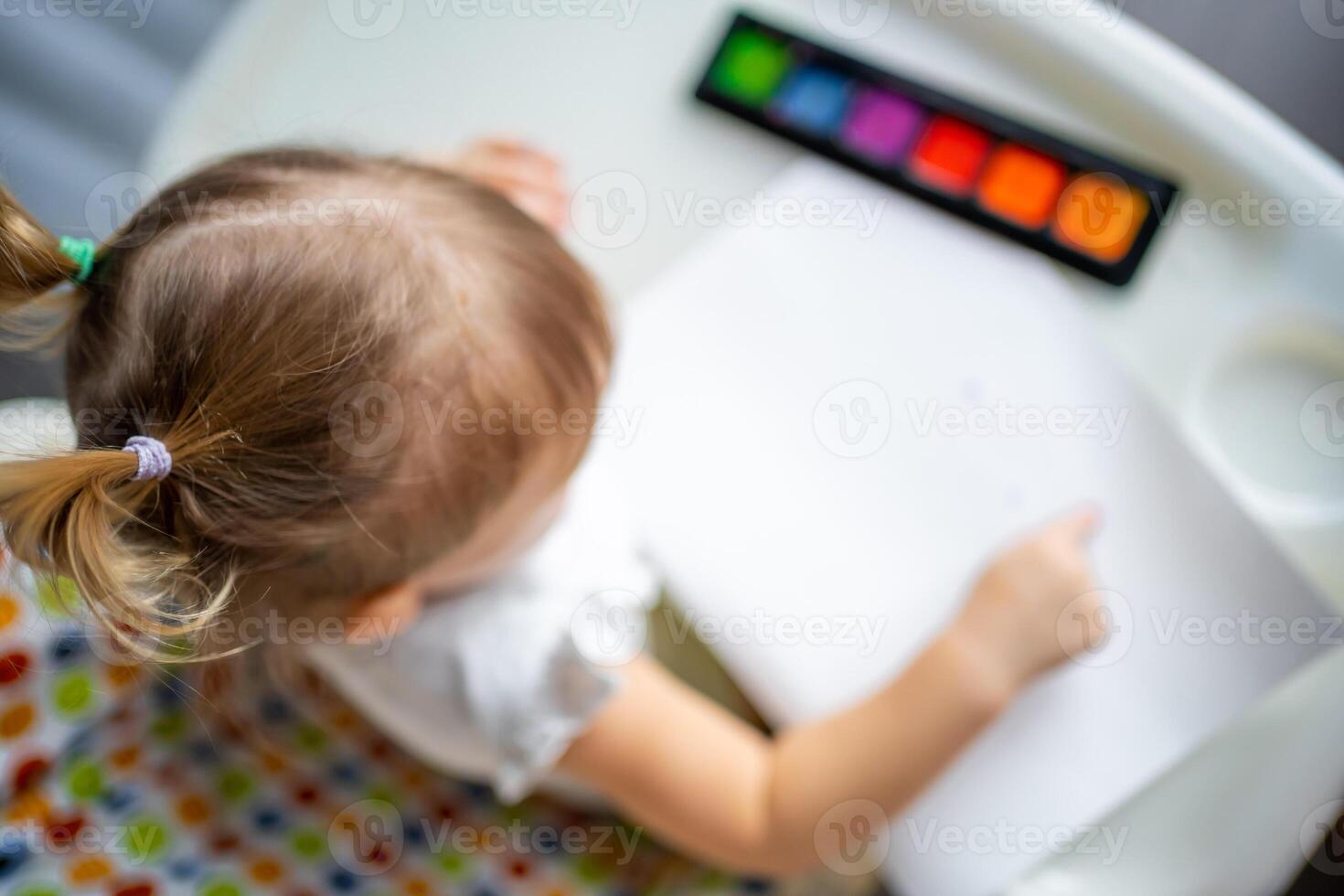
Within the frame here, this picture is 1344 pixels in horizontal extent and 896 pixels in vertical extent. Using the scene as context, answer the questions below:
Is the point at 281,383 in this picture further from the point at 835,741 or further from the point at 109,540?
the point at 835,741

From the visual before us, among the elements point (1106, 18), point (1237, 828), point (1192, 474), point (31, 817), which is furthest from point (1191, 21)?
point (31, 817)

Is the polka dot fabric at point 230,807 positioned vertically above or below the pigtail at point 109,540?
below

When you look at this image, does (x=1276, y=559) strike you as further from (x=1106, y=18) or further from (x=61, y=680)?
(x=61, y=680)

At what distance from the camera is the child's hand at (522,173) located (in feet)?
1.55

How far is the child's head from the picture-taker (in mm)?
282

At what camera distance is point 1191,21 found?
53 centimetres

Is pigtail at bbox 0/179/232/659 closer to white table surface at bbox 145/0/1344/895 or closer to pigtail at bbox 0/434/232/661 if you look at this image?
pigtail at bbox 0/434/232/661

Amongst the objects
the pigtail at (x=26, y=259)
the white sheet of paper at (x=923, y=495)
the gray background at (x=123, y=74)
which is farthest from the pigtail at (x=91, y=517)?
the white sheet of paper at (x=923, y=495)

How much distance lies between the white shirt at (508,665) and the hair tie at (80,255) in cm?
16

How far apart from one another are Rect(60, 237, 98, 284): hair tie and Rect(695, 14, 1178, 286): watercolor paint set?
0.91ft

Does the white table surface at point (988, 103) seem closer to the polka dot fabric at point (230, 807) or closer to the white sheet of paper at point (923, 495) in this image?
the white sheet of paper at point (923, 495)

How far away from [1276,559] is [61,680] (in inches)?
18.8

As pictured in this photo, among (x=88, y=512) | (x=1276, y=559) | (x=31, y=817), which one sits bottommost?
(x=31, y=817)

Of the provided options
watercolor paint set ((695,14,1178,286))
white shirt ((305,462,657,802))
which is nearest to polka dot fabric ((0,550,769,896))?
white shirt ((305,462,657,802))
